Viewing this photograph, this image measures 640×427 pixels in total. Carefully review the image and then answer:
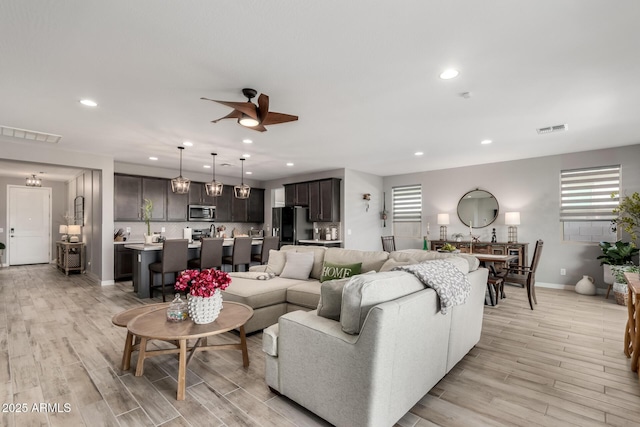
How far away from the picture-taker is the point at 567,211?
5633 millimetres

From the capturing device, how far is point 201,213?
779 cm

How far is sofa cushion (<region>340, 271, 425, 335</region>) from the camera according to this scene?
172cm

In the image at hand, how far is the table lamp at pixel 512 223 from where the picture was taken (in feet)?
19.1

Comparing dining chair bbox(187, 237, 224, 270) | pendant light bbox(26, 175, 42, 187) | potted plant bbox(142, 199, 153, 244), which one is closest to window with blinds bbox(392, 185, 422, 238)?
dining chair bbox(187, 237, 224, 270)

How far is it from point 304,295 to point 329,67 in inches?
88.6

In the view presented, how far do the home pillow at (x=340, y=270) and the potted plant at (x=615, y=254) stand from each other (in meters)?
4.43

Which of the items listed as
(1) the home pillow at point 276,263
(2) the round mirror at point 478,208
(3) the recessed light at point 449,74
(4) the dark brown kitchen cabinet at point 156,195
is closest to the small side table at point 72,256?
(4) the dark brown kitchen cabinet at point 156,195

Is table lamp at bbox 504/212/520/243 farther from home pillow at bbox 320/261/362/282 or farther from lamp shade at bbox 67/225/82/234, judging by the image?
lamp shade at bbox 67/225/82/234

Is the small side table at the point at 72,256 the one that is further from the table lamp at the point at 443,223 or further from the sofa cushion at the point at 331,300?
the table lamp at the point at 443,223

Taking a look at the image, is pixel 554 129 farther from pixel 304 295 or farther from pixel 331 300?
pixel 331 300

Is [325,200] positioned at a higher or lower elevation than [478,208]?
higher

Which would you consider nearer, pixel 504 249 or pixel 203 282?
pixel 203 282

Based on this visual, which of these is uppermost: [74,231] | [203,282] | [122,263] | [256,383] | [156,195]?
[156,195]

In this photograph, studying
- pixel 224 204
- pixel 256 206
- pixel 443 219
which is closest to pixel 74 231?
pixel 224 204
